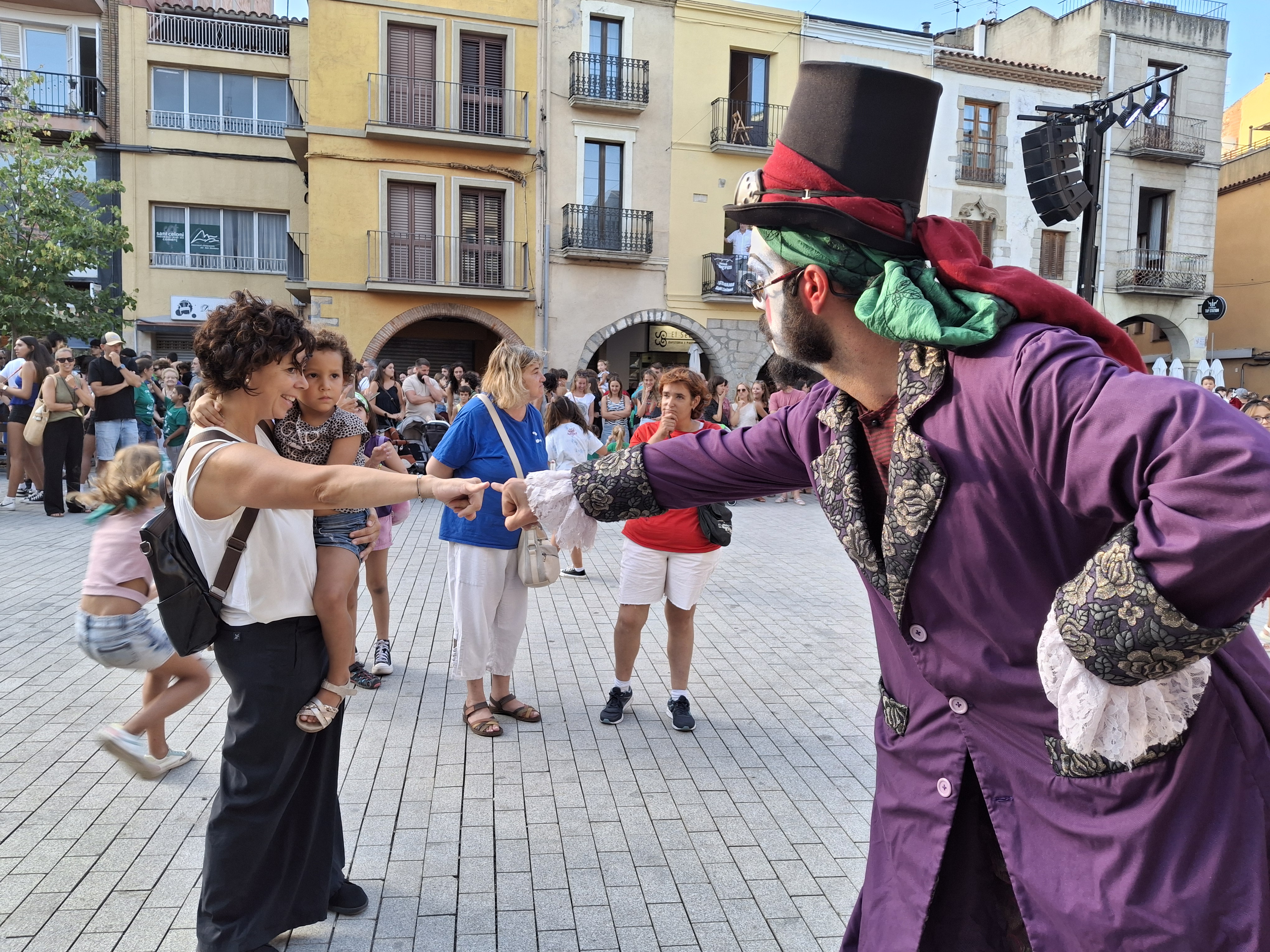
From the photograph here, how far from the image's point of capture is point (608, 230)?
22.8 m

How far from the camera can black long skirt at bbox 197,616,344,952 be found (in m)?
2.76

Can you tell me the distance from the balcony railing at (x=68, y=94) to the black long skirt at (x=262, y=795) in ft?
82.1

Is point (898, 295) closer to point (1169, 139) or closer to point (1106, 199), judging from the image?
point (1106, 199)

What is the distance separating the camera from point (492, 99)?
22.3 m

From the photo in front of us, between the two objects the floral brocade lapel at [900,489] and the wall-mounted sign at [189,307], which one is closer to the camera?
the floral brocade lapel at [900,489]

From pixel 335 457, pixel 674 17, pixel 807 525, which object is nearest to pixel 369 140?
pixel 674 17

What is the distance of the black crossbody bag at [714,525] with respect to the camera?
5051mm

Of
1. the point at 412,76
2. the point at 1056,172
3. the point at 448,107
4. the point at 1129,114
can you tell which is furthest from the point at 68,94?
the point at 1129,114

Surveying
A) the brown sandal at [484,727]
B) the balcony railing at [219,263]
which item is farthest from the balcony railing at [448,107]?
the brown sandal at [484,727]

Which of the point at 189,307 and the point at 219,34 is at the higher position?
the point at 219,34

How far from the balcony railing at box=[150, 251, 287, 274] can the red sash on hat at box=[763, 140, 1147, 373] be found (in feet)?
81.3

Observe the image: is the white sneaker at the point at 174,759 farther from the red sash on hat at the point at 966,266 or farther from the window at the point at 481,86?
the window at the point at 481,86

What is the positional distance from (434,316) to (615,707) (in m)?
19.3

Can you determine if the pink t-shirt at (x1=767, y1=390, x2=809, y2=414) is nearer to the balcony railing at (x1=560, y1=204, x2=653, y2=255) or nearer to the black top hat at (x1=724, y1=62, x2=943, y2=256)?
the balcony railing at (x1=560, y1=204, x2=653, y2=255)
